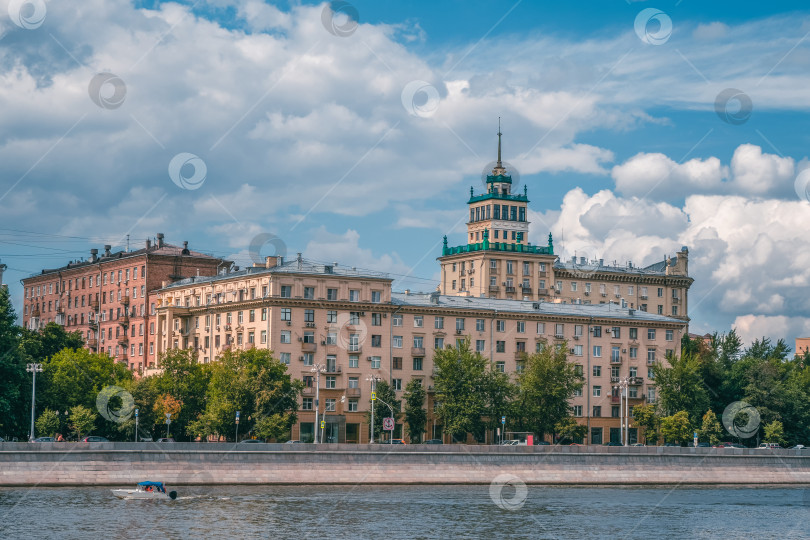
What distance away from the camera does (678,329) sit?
13088 cm

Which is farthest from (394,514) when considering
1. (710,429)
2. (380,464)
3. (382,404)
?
(710,429)

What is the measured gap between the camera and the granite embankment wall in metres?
75.9

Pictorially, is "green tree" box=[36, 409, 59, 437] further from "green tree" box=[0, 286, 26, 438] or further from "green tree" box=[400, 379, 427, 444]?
"green tree" box=[400, 379, 427, 444]

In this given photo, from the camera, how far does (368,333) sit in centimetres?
11419

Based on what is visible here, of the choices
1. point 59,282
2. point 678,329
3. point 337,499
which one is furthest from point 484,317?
point 59,282

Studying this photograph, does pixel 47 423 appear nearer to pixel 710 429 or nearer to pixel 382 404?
pixel 382 404

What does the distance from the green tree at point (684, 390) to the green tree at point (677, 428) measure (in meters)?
1.38

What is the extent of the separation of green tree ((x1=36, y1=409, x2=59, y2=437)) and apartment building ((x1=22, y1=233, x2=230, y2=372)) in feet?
124

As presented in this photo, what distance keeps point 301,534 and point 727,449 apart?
156 ft

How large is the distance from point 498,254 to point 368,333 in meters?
39.9

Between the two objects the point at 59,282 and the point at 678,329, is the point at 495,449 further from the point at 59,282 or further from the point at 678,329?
the point at 59,282

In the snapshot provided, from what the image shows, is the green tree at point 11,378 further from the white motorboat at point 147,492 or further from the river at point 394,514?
the white motorboat at point 147,492

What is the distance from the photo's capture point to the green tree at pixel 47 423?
9106 cm
